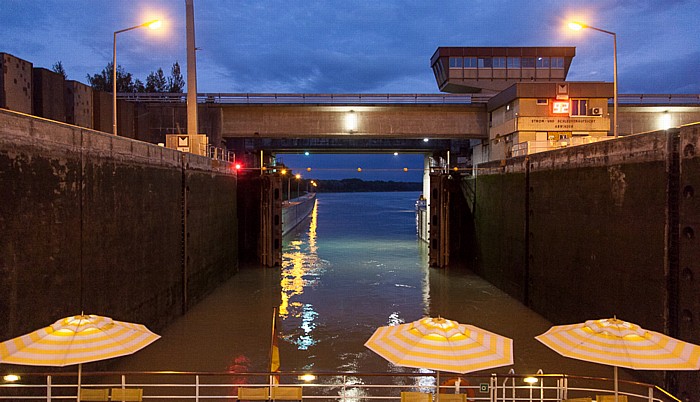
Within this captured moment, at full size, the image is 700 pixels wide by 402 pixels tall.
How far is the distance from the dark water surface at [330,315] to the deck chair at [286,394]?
6.81 m

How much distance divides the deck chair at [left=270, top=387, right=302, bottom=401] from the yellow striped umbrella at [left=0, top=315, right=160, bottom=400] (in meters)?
2.60

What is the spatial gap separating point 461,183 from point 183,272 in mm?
23299

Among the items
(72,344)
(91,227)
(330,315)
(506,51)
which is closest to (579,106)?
(506,51)

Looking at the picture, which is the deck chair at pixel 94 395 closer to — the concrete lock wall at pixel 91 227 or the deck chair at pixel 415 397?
the concrete lock wall at pixel 91 227

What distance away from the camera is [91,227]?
50.0 ft

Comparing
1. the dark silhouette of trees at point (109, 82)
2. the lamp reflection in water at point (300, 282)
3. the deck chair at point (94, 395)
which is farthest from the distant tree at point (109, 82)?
the deck chair at point (94, 395)

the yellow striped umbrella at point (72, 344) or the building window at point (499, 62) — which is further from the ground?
the building window at point (499, 62)

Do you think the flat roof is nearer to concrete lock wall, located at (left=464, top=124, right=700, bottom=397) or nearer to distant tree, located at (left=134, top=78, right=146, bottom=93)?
concrete lock wall, located at (left=464, top=124, right=700, bottom=397)

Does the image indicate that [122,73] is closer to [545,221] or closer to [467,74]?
[467,74]

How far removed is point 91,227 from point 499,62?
41926 millimetres

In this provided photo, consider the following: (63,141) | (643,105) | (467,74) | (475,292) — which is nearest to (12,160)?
(63,141)

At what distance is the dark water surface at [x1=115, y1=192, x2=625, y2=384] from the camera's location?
17.7 m

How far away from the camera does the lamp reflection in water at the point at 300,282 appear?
2155 centimetres

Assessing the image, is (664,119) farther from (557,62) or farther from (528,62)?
(528,62)
